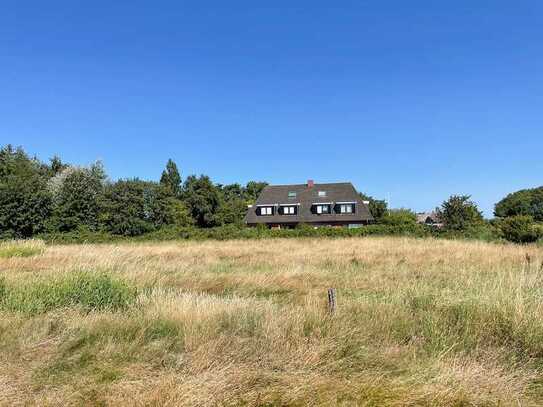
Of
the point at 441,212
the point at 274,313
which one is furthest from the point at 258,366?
the point at 441,212

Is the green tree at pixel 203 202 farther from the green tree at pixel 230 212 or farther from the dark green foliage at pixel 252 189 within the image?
the dark green foliage at pixel 252 189

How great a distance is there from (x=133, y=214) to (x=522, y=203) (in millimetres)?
80569

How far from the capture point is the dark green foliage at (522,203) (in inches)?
3289

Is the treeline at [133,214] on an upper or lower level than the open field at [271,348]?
upper

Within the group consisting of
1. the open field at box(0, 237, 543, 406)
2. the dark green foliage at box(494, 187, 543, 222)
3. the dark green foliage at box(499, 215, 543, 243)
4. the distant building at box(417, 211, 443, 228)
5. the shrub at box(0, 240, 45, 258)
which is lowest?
the open field at box(0, 237, 543, 406)

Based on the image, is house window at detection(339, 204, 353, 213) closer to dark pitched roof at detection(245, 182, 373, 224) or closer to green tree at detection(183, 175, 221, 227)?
dark pitched roof at detection(245, 182, 373, 224)

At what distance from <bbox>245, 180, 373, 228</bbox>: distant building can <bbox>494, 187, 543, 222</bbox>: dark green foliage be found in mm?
46135

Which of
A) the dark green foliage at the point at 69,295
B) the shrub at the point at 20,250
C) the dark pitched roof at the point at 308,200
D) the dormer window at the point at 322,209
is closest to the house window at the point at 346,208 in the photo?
the dark pitched roof at the point at 308,200

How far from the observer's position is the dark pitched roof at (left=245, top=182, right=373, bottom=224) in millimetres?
51594

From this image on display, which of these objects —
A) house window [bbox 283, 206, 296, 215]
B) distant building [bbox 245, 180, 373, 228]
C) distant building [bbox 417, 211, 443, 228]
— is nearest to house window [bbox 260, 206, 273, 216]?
distant building [bbox 245, 180, 373, 228]

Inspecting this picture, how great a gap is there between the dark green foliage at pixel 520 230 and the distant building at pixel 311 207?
2294cm

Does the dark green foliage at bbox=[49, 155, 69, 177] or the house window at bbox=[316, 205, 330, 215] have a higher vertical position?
the dark green foliage at bbox=[49, 155, 69, 177]

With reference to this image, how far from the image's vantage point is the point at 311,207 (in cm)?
5419

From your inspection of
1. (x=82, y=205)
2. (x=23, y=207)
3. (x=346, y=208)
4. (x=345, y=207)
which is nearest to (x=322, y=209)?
(x=345, y=207)
